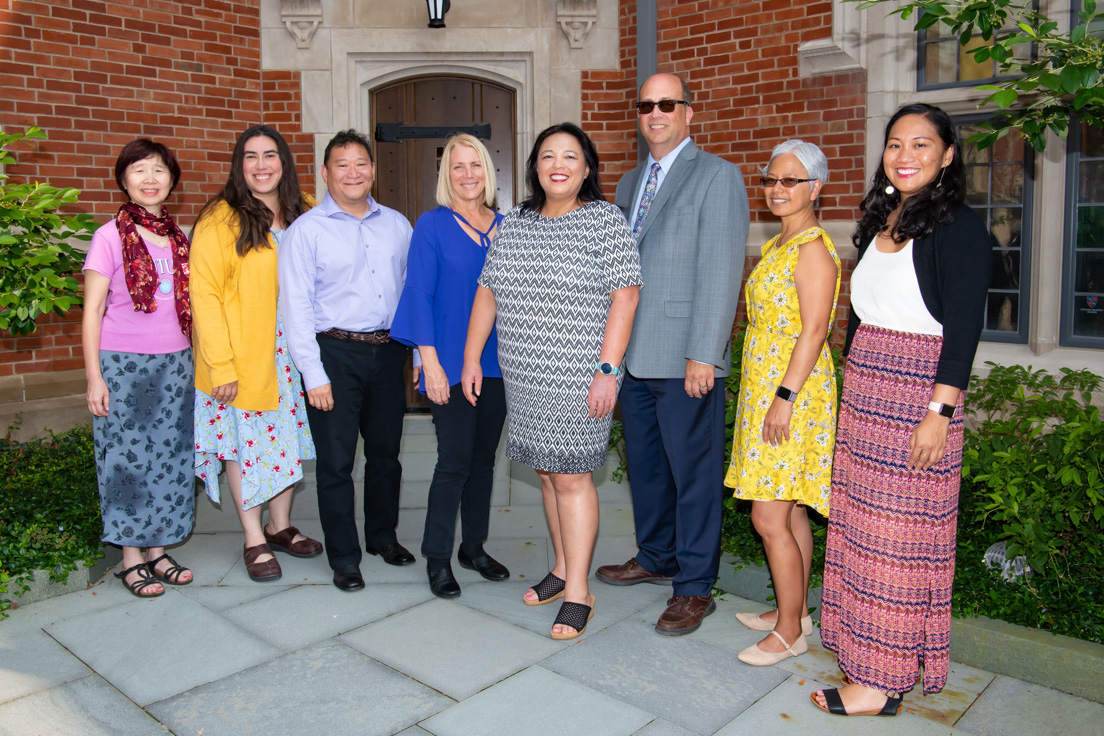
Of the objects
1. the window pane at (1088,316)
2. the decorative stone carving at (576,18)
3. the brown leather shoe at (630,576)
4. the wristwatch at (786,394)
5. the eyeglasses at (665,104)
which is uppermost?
the decorative stone carving at (576,18)

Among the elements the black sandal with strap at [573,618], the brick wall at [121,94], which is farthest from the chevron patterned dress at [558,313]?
the brick wall at [121,94]

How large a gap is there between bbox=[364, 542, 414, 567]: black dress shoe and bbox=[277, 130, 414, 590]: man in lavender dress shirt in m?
0.21

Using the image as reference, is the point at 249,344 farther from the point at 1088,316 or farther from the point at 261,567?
the point at 1088,316

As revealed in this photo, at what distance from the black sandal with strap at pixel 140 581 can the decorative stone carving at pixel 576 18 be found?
5.04m

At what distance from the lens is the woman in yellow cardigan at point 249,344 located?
373cm

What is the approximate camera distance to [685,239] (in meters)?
3.28

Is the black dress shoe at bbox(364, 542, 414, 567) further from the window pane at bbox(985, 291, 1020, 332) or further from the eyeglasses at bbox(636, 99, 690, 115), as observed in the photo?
the window pane at bbox(985, 291, 1020, 332)

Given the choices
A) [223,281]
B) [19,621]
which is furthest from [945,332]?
[19,621]

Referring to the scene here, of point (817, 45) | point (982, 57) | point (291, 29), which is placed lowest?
point (982, 57)

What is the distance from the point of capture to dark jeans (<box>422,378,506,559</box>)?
3.67 m

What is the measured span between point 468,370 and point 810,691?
174 cm

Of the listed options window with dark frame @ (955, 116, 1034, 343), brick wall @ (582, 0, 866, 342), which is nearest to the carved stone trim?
brick wall @ (582, 0, 866, 342)

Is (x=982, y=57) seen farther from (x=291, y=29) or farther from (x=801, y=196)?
(x=291, y=29)

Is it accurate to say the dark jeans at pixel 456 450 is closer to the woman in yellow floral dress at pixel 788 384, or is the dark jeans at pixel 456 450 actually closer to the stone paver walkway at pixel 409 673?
the stone paver walkway at pixel 409 673
